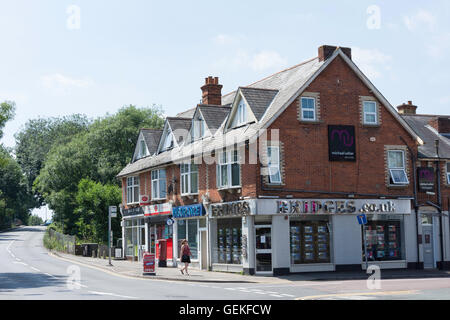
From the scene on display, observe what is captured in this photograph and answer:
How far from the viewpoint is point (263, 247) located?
95.9ft

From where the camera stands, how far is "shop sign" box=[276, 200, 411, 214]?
2886 centimetres

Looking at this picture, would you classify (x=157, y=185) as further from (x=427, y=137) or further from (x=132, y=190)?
(x=427, y=137)

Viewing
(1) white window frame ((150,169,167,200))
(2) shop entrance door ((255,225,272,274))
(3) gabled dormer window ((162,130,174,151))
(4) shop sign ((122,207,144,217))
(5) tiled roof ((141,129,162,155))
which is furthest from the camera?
(5) tiled roof ((141,129,162,155))

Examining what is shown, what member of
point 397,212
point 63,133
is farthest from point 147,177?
point 63,133

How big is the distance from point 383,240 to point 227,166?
9118 millimetres

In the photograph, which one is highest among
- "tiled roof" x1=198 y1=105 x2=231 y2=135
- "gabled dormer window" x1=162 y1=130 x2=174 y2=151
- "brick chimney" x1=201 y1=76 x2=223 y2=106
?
"brick chimney" x1=201 y1=76 x2=223 y2=106

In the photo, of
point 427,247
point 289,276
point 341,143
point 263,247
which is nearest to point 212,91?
point 341,143

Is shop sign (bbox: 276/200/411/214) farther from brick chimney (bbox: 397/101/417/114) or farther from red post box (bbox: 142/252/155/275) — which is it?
brick chimney (bbox: 397/101/417/114)

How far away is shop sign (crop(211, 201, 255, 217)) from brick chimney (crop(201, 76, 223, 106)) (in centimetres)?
929

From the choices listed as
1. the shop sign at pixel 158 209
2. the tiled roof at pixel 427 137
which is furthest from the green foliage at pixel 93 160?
the tiled roof at pixel 427 137

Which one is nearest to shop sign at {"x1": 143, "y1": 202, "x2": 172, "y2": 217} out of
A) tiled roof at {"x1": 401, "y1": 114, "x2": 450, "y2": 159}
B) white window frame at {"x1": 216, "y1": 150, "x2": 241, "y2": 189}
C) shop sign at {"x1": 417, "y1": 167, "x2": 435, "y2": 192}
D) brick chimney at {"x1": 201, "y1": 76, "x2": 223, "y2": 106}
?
white window frame at {"x1": 216, "y1": 150, "x2": 241, "y2": 189}

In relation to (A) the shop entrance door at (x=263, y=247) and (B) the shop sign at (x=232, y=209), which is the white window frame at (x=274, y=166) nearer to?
(B) the shop sign at (x=232, y=209)
